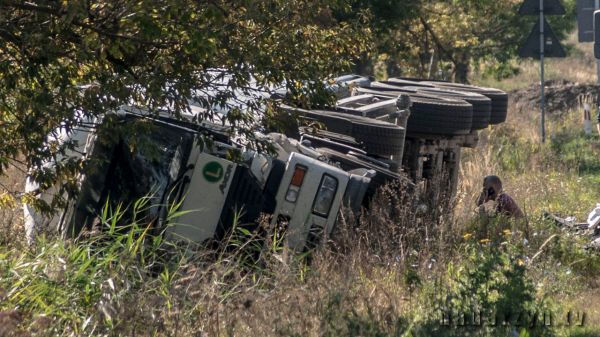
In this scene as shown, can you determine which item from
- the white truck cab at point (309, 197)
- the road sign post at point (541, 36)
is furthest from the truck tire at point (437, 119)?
the road sign post at point (541, 36)

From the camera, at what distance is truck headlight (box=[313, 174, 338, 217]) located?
345 inches

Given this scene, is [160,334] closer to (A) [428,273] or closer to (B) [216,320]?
(B) [216,320]

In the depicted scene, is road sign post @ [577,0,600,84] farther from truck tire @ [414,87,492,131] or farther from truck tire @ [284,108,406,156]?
truck tire @ [284,108,406,156]

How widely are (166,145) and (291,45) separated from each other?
120cm

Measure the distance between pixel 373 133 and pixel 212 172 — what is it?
8.92 ft

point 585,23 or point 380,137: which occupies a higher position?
point 585,23

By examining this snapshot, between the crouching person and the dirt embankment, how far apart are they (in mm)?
16753

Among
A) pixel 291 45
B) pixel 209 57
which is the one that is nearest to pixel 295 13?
pixel 291 45

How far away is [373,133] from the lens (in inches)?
420

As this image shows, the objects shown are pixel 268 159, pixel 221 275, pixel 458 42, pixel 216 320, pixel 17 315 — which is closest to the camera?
pixel 17 315

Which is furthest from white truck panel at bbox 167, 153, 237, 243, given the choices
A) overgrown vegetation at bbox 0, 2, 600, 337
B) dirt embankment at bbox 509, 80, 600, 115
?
dirt embankment at bbox 509, 80, 600, 115

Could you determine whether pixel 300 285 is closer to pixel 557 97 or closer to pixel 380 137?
pixel 380 137

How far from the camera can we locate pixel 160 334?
625cm

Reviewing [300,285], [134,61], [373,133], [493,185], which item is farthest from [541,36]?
[300,285]
